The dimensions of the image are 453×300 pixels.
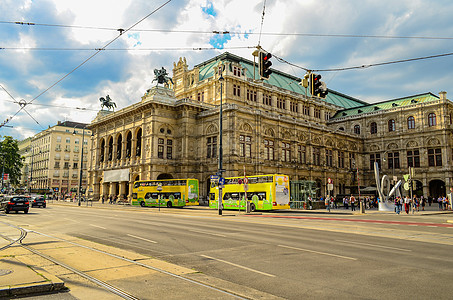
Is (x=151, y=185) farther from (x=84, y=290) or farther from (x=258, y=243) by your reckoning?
(x=84, y=290)

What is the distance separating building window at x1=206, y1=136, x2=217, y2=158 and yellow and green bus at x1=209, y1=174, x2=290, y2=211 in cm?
1572

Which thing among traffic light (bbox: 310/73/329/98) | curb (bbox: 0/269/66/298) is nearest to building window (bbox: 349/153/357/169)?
traffic light (bbox: 310/73/329/98)

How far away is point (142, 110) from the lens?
193ft

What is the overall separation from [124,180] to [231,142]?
22870 mm

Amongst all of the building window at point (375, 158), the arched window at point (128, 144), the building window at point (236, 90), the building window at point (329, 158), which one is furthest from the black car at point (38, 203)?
the building window at point (375, 158)

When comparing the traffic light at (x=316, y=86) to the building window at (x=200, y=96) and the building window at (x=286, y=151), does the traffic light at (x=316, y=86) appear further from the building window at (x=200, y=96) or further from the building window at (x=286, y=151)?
the building window at (x=200, y=96)

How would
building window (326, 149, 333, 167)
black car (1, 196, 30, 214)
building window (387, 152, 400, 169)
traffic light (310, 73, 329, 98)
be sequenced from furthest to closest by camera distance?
building window (387, 152, 400, 169), building window (326, 149, 333, 167), black car (1, 196, 30, 214), traffic light (310, 73, 329, 98)

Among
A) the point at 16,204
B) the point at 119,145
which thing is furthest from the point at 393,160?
the point at 16,204

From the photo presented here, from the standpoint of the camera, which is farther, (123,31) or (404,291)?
(123,31)

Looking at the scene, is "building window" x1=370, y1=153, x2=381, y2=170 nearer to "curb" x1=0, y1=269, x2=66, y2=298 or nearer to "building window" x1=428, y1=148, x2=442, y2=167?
"building window" x1=428, y1=148, x2=442, y2=167

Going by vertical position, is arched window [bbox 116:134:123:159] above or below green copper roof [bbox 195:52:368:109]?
below

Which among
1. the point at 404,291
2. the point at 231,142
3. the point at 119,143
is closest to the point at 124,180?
the point at 119,143

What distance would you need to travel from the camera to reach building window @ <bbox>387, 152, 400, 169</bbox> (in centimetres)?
7031

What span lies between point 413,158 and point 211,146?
43.7m
